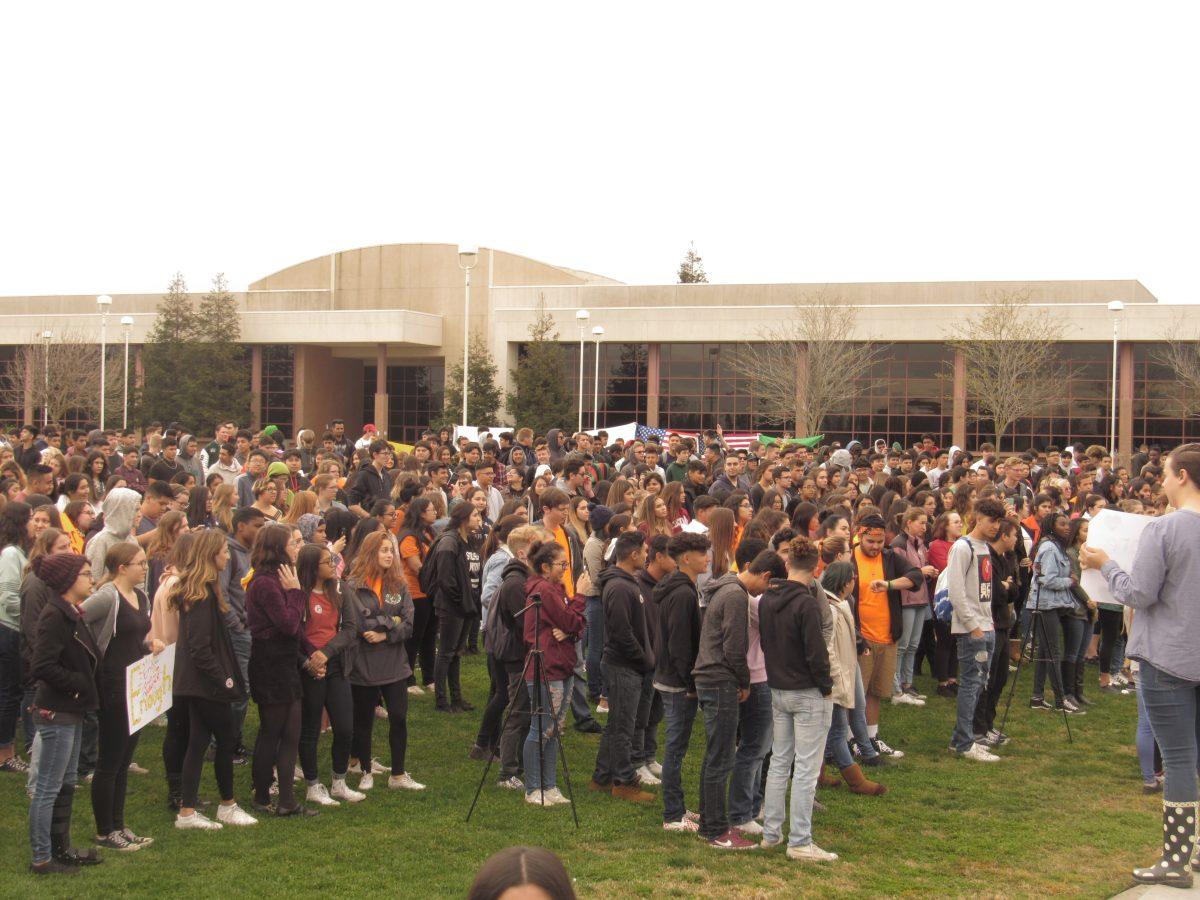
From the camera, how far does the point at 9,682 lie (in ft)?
27.9

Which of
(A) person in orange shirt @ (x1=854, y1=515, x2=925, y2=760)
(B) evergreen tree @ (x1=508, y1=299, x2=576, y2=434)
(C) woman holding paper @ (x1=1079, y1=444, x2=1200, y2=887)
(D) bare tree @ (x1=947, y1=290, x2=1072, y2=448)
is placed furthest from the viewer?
(B) evergreen tree @ (x1=508, y1=299, x2=576, y2=434)

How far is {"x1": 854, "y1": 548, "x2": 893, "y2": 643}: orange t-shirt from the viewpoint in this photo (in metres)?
10.1

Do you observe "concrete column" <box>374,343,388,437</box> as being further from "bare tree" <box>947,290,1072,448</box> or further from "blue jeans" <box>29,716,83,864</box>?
"blue jeans" <box>29,716,83,864</box>

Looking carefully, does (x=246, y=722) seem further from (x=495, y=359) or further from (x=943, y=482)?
(x=495, y=359)

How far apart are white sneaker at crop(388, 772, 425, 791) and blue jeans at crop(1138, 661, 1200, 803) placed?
4884 millimetres

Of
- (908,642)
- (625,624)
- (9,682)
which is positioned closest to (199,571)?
(9,682)

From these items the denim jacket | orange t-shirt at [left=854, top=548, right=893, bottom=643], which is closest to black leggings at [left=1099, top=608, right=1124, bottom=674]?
the denim jacket

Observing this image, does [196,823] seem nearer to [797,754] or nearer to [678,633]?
[678,633]

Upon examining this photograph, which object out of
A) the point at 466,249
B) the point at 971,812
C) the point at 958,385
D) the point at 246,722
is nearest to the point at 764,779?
the point at 971,812

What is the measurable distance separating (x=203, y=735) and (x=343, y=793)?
1.19 metres

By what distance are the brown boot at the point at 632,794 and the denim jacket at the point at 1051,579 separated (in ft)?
15.6

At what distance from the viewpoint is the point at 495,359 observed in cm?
4941

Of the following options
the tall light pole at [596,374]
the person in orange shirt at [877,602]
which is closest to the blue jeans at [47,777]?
Result: the person in orange shirt at [877,602]

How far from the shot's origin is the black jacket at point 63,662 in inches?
261
